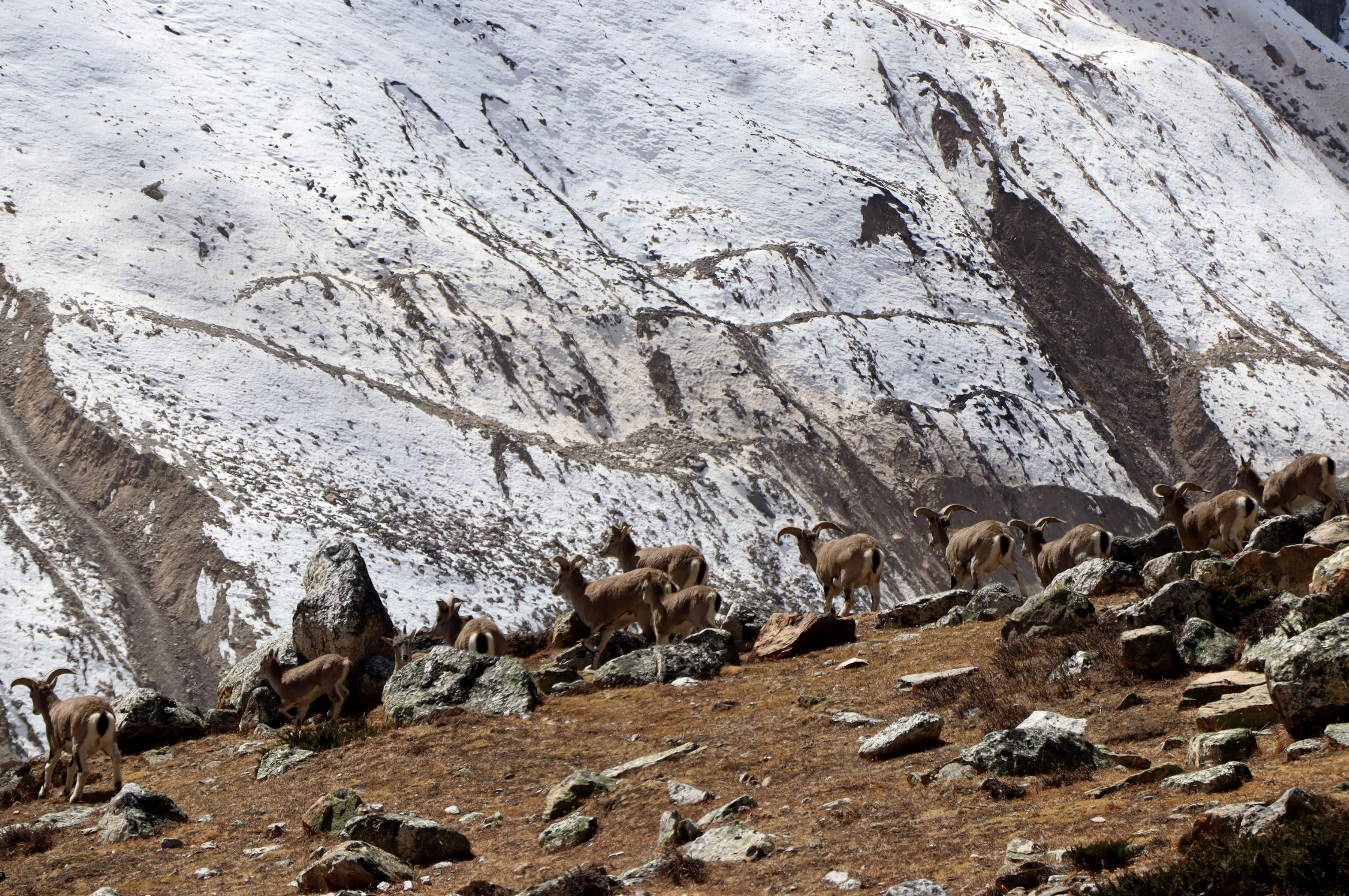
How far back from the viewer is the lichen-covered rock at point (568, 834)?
11.4 metres

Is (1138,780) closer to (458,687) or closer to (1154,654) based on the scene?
(1154,654)

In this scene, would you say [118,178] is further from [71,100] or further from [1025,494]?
[1025,494]

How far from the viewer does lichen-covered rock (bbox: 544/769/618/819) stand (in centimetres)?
1253

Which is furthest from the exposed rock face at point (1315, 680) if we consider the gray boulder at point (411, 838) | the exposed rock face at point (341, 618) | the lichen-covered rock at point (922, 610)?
the exposed rock face at point (341, 618)

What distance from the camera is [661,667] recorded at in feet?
60.3

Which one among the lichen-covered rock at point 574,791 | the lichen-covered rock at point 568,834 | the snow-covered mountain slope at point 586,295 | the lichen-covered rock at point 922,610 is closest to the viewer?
the lichen-covered rock at point 568,834

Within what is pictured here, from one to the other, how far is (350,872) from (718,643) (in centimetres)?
949

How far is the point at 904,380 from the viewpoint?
6606cm

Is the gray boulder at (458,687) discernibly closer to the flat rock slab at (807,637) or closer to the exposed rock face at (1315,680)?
the flat rock slab at (807,637)

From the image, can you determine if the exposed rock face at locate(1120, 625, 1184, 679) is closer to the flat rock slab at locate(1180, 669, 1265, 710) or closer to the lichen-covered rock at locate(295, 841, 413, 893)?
the flat rock slab at locate(1180, 669, 1265, 710)

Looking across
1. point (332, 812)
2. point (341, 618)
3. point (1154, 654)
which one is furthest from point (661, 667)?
point (1154, 654)

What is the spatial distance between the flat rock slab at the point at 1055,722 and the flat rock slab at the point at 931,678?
2572 millimetres

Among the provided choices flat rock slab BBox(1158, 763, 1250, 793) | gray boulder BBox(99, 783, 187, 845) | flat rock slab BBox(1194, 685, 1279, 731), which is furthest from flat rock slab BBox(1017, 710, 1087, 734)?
gray boulder BBox(99, 783, 187, 845)

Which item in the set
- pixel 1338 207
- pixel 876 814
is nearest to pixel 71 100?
pixel 876 814
